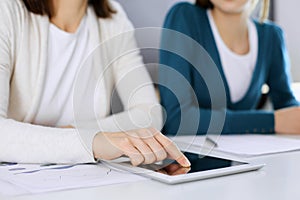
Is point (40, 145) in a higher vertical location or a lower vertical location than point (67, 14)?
lower

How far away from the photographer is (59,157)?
2.95ft

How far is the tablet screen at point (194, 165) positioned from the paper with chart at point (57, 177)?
5cm

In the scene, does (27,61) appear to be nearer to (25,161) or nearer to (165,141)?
(25,161)

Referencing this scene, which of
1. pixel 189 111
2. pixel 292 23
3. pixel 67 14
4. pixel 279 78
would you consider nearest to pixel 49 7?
pixel 67 14

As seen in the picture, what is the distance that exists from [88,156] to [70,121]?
1.34 feet

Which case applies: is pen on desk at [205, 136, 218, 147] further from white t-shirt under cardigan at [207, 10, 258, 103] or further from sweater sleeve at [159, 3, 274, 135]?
white t-shirt under cardigan at [207, 10, 258, 103]

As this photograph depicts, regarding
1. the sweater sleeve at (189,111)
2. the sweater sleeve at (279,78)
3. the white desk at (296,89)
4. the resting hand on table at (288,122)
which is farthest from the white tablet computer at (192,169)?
the white desk at (296,89)

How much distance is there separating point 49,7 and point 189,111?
17.1 inches

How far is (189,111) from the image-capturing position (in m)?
1.23

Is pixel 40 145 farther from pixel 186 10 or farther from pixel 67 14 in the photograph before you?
pixel 186 10

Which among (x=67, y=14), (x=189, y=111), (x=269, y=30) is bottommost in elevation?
(x=189, y=111)

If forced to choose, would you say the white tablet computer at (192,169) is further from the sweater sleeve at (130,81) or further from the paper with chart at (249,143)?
the sweater sleeve at (130,81)

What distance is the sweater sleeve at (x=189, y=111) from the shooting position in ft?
4.05

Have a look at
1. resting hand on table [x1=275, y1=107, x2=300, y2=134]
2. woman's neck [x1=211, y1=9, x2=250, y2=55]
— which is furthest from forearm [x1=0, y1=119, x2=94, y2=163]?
woman's neck [x1=211, y1=9, x2=250, y2=55]
